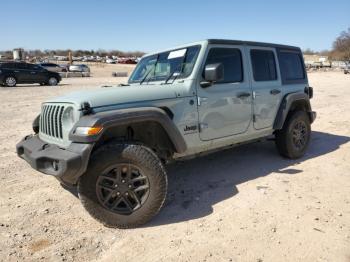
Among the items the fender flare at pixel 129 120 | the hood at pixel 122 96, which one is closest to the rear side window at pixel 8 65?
the hood at pixel 122 96

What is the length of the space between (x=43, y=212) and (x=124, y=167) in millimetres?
1183

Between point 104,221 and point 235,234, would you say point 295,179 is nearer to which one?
point 235,234

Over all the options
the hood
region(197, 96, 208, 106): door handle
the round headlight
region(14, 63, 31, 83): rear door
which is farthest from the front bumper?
region(14, 63, 31, 83): rear door

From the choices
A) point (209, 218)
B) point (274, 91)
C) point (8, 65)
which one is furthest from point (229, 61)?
point (8, 65)

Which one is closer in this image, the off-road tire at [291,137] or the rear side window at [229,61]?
the rear side window at [229,61]

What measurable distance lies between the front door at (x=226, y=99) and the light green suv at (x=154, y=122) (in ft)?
0.04

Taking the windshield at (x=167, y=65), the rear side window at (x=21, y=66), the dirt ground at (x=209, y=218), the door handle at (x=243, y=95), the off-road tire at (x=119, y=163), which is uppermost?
the rear side window at (x=21, y=66)

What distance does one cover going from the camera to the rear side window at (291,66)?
554 centimetres

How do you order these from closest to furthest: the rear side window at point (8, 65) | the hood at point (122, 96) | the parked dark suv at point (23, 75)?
the hood at point (122, 96), the rear side window at point (8, 65), the parked dark suv at point (23, 75)

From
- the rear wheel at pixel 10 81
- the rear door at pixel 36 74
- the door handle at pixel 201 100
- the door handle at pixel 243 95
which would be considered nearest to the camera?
the door handle at pixel 201 100

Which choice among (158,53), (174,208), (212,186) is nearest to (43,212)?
(174,208)

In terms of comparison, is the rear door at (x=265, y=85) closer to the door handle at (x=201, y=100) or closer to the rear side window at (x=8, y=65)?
the door handle at (x=201, y=100)

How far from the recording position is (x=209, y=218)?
11.8ft

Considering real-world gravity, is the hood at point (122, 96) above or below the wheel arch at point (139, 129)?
above
